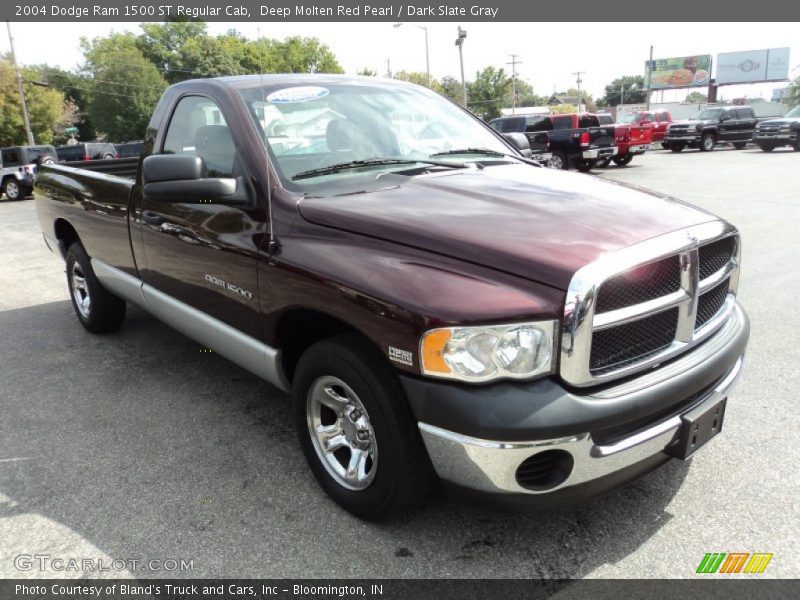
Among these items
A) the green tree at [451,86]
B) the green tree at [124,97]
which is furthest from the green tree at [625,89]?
the green tree at [124,97]

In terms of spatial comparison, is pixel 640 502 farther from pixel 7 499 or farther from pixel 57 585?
pixel 7 499

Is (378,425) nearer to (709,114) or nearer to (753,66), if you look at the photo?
(709,114)

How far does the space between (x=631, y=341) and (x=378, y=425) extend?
95 centimetres

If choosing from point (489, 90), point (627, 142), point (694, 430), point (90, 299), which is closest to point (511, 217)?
point (694, 430)

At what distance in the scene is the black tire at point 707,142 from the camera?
26594mm

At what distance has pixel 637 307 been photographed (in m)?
2.16

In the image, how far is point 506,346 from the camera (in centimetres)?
202

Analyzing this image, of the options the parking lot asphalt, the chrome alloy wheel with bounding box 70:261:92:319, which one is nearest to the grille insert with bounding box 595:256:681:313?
the parking lot asphalt

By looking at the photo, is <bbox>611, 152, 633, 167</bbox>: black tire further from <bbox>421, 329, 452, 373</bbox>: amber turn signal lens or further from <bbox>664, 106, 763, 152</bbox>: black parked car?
<bbox>421, 329, 452, 373</bbox>: amber turn signal lens

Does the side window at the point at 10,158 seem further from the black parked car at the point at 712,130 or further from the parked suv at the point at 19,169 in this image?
the black parked car at the point at 712,130

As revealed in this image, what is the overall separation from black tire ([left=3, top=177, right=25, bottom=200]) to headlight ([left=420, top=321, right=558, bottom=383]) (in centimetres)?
2222

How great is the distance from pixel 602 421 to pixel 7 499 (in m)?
2.66

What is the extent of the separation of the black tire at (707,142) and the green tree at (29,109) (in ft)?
129

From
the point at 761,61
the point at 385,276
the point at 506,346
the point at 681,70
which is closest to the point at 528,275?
the point at 506,346
